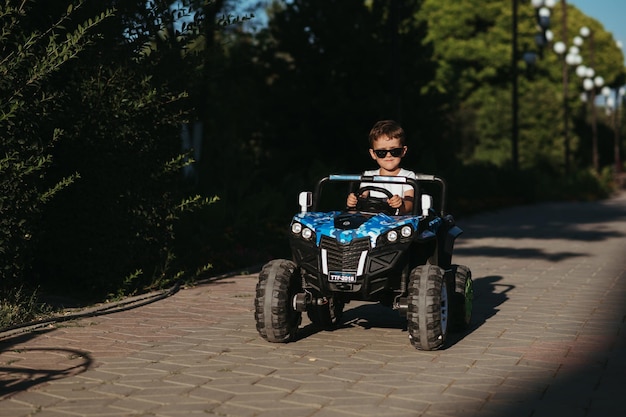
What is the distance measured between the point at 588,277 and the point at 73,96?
256 inches

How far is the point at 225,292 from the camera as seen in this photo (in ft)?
37.0

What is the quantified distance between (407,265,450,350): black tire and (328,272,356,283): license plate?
0.42m

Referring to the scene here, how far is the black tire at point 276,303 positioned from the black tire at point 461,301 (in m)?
1.40

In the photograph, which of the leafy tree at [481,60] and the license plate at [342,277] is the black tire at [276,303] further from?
the leafy tree at [481,60]

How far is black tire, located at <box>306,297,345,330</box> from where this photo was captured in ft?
28.6

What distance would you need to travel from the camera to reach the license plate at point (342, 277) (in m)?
7.85

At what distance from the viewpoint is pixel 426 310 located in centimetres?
766

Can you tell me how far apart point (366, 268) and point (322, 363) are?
814mm

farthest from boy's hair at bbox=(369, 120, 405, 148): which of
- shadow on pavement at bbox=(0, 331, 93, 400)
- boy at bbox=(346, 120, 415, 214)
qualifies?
shadow on pavement at bbox=(0, 331, 93, 400)

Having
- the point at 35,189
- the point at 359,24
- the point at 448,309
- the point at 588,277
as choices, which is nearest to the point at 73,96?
the point at 35,189

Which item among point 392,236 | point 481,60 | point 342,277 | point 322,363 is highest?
point 481,60

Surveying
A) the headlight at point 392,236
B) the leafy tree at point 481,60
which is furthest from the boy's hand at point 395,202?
the leafy tree at point 481,60

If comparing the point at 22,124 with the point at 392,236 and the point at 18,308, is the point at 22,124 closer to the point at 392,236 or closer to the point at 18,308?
the point at 18,308

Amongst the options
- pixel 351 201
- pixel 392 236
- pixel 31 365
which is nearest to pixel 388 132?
pixel 351 201
